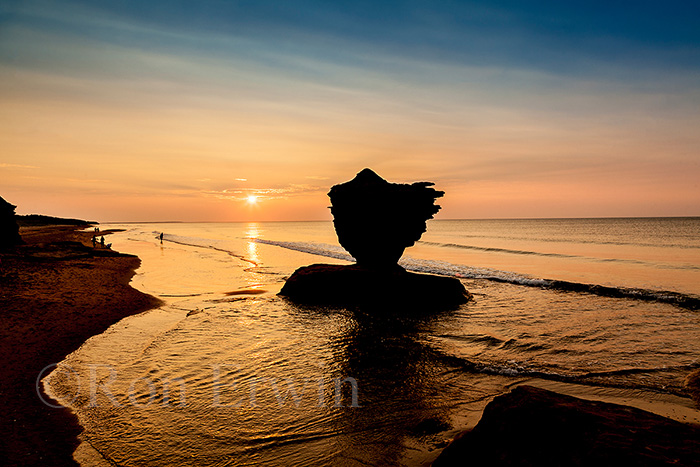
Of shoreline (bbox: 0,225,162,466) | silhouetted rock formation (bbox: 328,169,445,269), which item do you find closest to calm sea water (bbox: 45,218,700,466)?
shoreline (bbox: 0,225,162,466)

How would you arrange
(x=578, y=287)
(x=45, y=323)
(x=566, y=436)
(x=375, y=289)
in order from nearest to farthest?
(x=566, y=436)
(x=45, y=323)
(x=375, y=289)
(x=578, y=287)

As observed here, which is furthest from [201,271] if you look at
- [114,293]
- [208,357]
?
[208,357]

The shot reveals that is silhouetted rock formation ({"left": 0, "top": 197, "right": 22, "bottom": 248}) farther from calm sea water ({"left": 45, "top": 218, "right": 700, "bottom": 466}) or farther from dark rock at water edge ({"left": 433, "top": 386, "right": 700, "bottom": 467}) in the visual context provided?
dark rock at water edge ({"left": 433, "top": 386, "right": 700, "bottom": 467})

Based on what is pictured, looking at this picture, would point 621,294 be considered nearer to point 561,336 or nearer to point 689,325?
point 689,325

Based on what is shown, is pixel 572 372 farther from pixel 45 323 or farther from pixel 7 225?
pixel 7 225

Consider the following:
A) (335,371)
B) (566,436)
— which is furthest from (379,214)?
(566,436)

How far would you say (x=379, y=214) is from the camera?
21.0 m

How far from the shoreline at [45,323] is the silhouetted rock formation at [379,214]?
35.9 ft

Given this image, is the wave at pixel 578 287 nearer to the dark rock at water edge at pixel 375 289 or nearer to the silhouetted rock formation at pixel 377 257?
the silhouetted rock formation at pixel 377 257

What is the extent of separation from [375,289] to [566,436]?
1414 cm

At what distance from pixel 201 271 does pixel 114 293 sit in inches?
440

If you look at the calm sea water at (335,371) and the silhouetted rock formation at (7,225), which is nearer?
the calm sea water at (335,371)

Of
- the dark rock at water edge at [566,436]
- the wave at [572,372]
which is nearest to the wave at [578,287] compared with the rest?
the wave at [572,372]

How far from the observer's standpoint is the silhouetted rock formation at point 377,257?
1800cm
